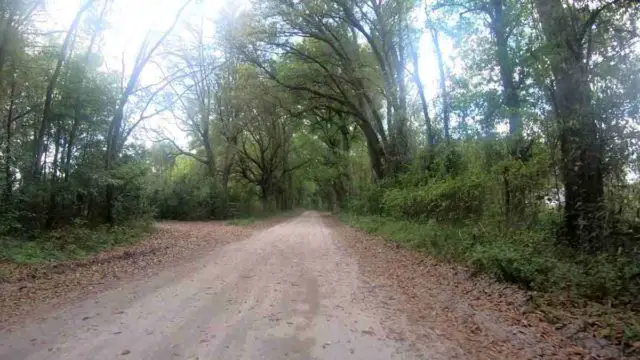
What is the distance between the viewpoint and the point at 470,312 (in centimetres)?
609

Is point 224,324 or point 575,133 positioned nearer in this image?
point 224,324

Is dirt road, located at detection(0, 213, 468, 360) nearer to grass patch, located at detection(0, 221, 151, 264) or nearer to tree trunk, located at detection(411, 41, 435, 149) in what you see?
grass patch, located at detection(0, 221, 151, 264)

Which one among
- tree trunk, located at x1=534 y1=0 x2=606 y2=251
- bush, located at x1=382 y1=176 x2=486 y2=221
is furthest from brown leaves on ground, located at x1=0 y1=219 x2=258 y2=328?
tree trunk, located at x1=534 y1=0 x2=606 y2=251

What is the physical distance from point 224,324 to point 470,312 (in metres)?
3.63

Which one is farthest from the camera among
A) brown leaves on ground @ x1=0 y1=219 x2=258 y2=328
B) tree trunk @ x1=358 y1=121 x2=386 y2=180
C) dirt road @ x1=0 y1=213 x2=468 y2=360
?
tree trunk @ x1=358 y1=121 x2=386 y2=180

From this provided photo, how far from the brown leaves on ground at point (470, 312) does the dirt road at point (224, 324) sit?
0.39m

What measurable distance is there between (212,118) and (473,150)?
1017 inches

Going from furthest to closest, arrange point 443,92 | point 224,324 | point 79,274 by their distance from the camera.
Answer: point 443,92, point 79,274, point 224,324

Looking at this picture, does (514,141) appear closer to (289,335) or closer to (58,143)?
(289,335)

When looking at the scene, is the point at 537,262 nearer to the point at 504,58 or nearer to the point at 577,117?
the point at 577,117

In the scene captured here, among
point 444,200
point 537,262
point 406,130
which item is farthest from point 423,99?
point 537,262

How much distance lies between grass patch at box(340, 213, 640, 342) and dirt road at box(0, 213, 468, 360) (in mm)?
2275

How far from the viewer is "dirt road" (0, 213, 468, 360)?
4504 millimetres

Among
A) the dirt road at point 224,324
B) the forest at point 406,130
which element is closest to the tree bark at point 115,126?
the forest at point 406,130
